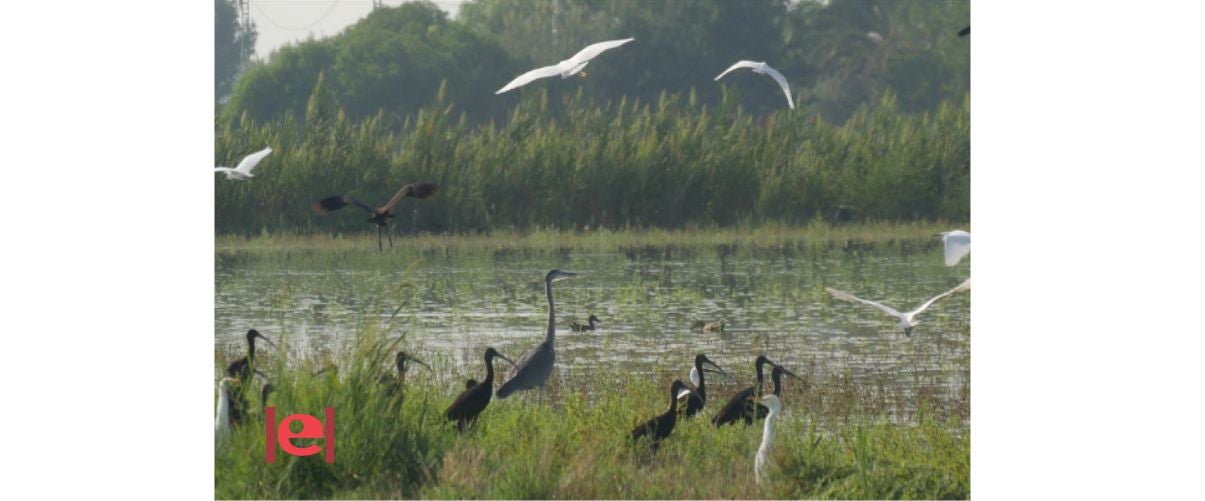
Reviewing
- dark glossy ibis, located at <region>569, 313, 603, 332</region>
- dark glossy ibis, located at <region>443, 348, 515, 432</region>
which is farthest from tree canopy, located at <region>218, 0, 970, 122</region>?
dark glossy ibis, located at <region>443, 348, 515, 432</region>

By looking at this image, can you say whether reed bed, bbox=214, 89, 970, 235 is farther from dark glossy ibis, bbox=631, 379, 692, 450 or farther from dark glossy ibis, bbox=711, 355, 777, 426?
dark glossy ibis, bbox=631, 379, 692, 450

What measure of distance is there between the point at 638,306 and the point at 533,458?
19.2 feet

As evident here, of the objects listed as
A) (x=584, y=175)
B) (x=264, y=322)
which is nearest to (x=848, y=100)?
(x=584, y=175)

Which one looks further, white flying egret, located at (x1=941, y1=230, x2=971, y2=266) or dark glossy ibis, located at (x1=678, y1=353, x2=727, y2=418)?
dark glossy ibis, located at (x1=678, y1=353, x2=727, y2=418)

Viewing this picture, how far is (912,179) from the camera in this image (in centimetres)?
1623

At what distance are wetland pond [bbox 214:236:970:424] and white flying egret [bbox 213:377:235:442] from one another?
1.06 ft

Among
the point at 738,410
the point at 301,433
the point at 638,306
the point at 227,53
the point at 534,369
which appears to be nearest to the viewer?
the point at 301,433

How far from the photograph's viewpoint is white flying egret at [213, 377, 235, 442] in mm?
7789

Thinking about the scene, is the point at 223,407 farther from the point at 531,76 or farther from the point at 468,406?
the point at 531,76

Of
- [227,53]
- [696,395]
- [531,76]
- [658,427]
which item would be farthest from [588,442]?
[227,53]

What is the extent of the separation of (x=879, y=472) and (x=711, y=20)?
10595 mm

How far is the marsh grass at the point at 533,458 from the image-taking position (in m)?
7.57

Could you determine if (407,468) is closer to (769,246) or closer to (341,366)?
(341,366)

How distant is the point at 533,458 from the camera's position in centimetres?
762
